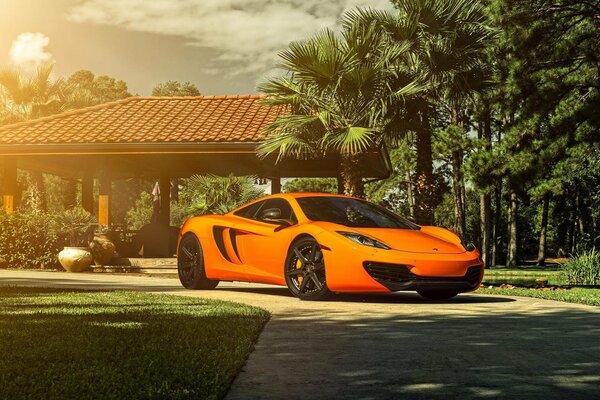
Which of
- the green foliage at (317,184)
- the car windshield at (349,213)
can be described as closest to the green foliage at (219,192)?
the car windshield at (349,213)

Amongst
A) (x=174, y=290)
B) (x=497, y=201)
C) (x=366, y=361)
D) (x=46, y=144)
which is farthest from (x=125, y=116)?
(x=497, y=201)

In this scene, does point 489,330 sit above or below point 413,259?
below

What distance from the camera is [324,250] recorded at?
8.95m

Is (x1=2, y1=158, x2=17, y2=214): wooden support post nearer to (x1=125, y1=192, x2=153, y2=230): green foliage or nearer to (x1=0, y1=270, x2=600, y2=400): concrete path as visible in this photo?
(x1=0, y1=270, x2=600, y2=400): concrete path

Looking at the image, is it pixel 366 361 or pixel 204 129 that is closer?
pixel 366 361

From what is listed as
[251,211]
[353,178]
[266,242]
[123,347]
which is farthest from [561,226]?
[123,347]

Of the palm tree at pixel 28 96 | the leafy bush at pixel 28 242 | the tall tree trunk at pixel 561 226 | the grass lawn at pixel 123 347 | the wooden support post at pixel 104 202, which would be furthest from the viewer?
the tall tree trunk at pixel 561 226

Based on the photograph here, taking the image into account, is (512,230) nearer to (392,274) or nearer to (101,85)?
(392,274)

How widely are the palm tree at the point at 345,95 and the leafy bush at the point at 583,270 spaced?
4705 millimetres

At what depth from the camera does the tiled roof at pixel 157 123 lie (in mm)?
19422

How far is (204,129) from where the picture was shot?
1997 centimetres

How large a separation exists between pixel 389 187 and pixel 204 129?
30276mm

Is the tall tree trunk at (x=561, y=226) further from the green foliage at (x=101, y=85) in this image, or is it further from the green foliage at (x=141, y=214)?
the green foliage at (x=101, y=85)

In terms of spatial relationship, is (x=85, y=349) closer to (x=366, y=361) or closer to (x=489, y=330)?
(x=366, y=361)
